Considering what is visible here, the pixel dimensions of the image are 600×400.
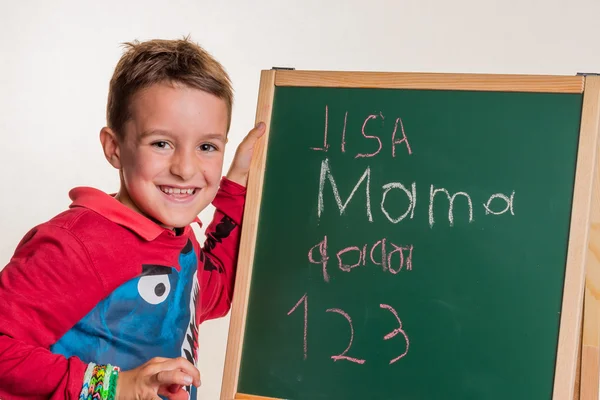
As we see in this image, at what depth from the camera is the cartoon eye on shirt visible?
1728mm

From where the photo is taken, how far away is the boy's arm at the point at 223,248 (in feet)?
6.57

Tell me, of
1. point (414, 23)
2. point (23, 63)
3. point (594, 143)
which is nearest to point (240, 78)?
point (414, 23)

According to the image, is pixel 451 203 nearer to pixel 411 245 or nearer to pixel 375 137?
pixel 411 245

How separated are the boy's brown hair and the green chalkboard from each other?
210mm

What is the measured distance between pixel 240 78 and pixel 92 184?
0.72 meters

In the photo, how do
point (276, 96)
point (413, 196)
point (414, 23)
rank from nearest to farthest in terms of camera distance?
point (413, 196)
point (276, 96)
point (414, 23)

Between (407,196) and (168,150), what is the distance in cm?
53

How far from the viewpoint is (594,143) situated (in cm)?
169

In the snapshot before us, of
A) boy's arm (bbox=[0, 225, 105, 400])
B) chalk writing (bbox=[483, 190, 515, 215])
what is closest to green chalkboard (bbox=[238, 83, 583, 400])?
chalk writing (bbox=[483, 190, 515, 215])

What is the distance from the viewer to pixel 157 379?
4.93 feet

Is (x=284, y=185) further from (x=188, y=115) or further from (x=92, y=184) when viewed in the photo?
(x=92, y=184)

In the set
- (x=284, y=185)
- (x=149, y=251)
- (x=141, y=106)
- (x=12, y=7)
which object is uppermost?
(x=12, y=7)

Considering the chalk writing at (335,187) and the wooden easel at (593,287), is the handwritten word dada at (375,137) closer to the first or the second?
the chalk writing at (335,187)

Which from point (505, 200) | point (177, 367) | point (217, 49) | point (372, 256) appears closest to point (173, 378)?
point (177, 367)
